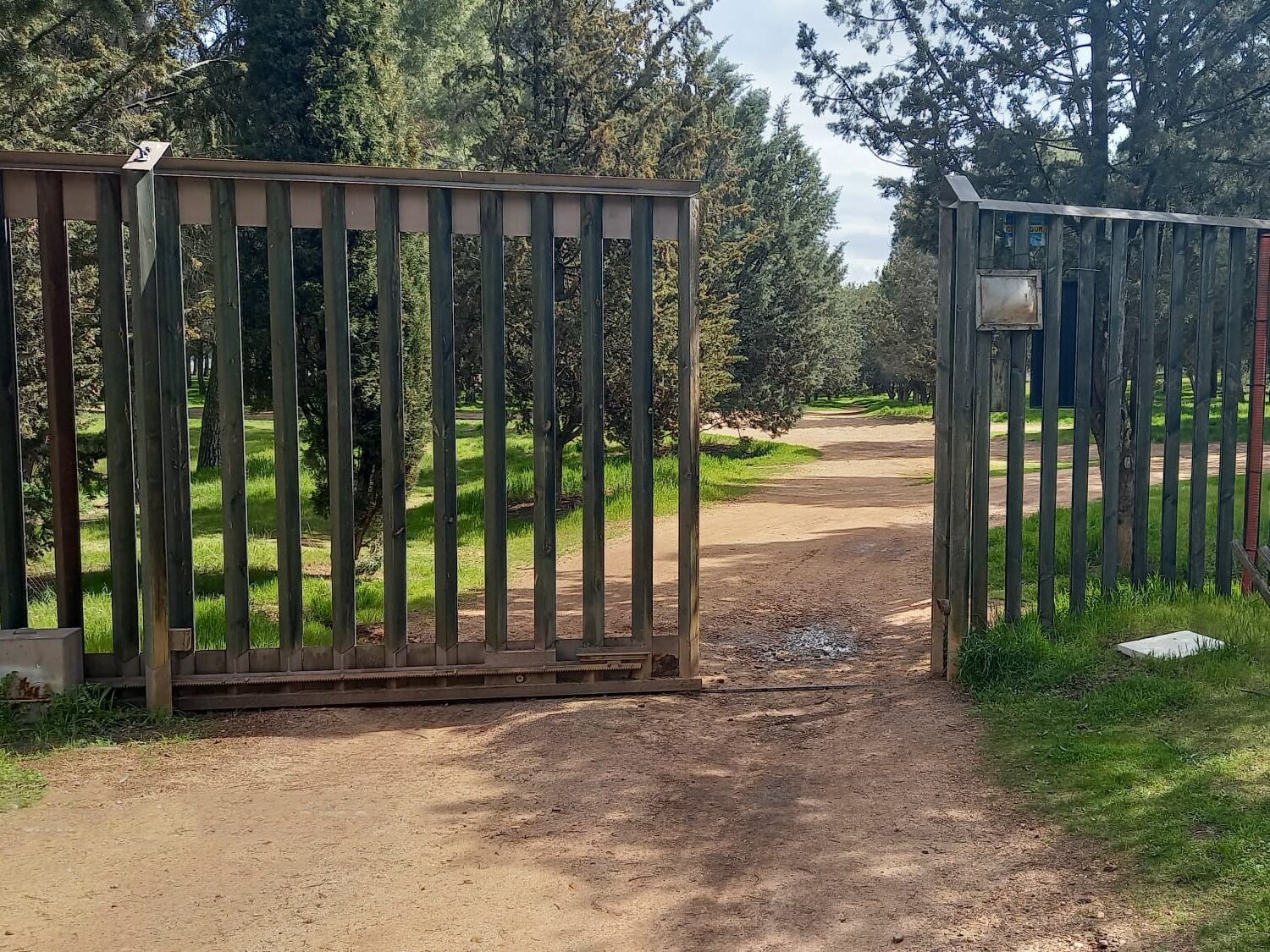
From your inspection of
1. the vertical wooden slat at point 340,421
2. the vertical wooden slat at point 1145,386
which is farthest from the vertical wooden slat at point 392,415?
the vertical wooden slat at point 1145,386

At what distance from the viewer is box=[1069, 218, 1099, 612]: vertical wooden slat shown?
647cm

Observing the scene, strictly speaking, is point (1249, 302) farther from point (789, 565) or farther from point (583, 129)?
point (583, 129)

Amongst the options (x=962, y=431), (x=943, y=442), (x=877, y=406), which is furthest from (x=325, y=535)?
(x=877, y=406)

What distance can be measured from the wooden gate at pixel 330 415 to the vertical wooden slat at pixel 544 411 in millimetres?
14

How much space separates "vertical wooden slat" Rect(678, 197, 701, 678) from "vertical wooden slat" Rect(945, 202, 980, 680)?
1.46m

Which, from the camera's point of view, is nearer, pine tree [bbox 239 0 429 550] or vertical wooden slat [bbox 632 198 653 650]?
vertical wooden slat [bbox 632 198 653 650]

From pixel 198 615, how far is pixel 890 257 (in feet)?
148

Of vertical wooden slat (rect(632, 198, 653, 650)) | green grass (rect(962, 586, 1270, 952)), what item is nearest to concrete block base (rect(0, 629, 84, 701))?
vertical wooden slat (rect(632, 198, 653, 650))

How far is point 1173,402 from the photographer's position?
712cm

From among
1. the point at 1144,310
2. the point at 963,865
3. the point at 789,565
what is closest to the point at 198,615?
the point at 789,565

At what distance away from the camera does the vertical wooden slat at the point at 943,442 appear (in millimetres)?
6324

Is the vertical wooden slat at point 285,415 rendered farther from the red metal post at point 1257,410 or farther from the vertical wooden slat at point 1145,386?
the red metal post at point 1257,410

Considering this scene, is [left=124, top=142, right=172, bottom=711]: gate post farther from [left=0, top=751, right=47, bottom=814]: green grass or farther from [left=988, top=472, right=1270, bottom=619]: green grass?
[left=988, top=472, right=1270, bottom=619]: green grass

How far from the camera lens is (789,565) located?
10711 mm
